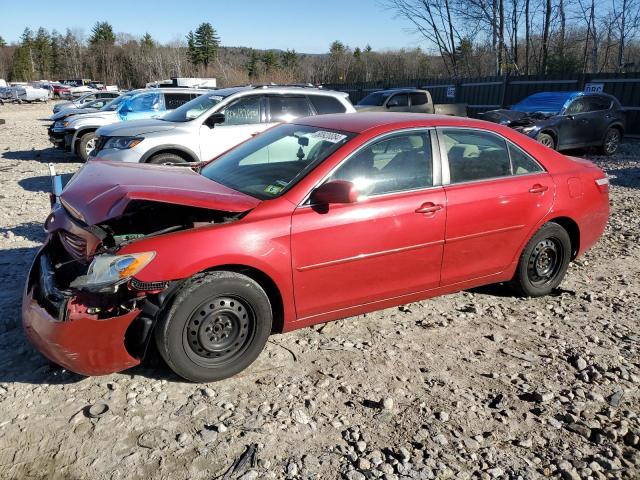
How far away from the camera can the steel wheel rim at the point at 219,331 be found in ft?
10.5

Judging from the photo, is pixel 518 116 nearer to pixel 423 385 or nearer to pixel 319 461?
pixel 423 385

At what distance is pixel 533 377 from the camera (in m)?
3.50

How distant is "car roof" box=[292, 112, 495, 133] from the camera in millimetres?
3966

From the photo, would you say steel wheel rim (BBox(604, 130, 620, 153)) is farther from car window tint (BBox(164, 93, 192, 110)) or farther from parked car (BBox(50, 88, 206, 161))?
car window tint (BBox(164, 93, 192, 110))

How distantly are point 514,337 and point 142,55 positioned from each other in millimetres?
91061

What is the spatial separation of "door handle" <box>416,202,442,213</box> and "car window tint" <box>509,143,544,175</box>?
3.21 feet

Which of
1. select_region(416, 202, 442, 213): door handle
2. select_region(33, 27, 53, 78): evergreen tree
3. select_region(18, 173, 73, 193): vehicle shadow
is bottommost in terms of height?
select_region(18, 173, 73, 193): vehicle shadow

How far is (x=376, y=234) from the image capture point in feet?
12.0

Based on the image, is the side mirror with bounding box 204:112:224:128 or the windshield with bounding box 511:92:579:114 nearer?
the side mirror with bounding box 204:112:224:128

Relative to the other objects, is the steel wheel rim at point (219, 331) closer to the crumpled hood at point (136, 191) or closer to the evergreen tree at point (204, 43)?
the crumpled hood at point (136, 191)

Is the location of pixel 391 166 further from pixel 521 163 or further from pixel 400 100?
pixel 400 100

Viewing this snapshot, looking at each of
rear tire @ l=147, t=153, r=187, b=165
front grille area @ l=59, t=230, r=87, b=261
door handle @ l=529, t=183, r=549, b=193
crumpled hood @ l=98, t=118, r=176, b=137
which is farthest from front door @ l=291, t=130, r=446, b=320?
crumpled hood @ l=98, t=118, r=176, b=137

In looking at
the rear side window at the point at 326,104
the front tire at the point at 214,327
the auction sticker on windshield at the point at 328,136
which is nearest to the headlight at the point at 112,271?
the front tire at the point at 214,327

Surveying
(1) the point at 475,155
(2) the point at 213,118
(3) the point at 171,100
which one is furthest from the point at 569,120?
(1) the point at 475,155
